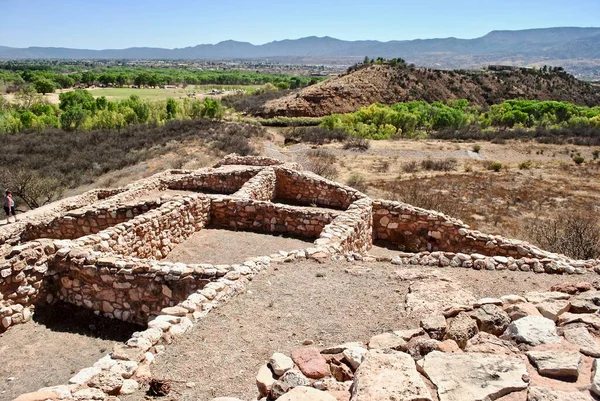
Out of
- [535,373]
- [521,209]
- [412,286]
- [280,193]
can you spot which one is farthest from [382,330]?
[521,209]

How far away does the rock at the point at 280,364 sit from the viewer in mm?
3820

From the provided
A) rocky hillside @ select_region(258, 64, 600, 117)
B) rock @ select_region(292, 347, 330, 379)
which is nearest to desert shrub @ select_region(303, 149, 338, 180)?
rock @ select_region(292, 347, 330, 379)

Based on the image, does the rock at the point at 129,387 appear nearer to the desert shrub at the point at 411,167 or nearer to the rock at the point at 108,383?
the rock at the point at 108,383

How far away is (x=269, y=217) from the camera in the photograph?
409 inches

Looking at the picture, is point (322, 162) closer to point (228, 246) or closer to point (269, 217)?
point (269, 217)

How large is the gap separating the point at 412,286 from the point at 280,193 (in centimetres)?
795

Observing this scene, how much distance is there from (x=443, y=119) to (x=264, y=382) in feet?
156

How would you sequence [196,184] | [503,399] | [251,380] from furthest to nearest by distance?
[196,184] < [251,380] < [503,399]

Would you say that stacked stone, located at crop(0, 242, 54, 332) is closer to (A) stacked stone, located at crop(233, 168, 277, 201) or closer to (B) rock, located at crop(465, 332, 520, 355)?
(A) stacked stone, located at crop(233, 168, 277, 201)

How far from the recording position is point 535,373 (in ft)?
10.6

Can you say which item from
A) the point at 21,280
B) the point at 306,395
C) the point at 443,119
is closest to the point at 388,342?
the point at 306,395

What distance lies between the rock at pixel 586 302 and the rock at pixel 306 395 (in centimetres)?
A: 264

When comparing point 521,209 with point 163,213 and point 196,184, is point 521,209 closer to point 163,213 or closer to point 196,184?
point 196,184

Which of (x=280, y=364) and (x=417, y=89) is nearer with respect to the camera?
(x=280, y=364)
